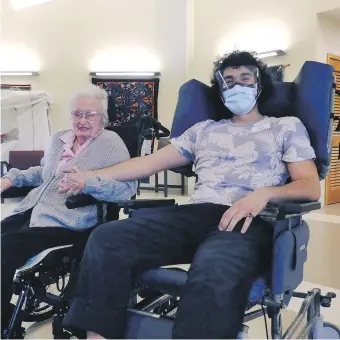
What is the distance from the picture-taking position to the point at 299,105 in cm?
156

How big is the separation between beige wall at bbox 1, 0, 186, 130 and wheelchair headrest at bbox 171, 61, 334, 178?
42.1 inches

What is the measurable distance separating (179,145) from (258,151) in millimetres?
313

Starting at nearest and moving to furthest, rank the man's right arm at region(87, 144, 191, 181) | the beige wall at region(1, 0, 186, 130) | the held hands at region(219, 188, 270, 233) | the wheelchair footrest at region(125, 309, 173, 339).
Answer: the wheelchair footrest at region(125, 309, 173, 339) < the held hands at region(219, 188, 270, 233) < the man's right arm at region(87, 144, 191, 181) < the beige wall at region(1, 0, 186, 130)

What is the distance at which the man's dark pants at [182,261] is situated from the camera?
3.23ft

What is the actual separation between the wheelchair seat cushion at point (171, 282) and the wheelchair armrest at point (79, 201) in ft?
1.47

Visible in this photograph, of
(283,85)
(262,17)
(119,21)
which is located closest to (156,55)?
(119,21)

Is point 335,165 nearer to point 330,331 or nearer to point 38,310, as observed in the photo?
point 330,331

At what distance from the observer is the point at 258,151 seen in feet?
4.87

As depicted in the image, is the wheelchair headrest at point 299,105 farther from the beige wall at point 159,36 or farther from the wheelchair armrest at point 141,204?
the beige wall at point 159,36

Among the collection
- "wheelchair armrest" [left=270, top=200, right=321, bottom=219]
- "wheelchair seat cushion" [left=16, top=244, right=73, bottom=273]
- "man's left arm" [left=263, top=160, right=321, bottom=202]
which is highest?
"man's left arm" [left=263, top=160, right=321, bottom=202]

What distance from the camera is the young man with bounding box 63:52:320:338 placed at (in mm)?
1019

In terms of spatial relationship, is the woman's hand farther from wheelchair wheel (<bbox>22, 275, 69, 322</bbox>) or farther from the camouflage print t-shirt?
the camouflage print t-shirt

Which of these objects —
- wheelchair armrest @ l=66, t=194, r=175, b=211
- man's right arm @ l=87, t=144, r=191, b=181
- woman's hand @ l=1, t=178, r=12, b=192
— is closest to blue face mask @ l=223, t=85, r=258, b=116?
man's right arm @ l=87, t=144, r=191, b=181

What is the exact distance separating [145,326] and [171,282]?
0.13 metres
